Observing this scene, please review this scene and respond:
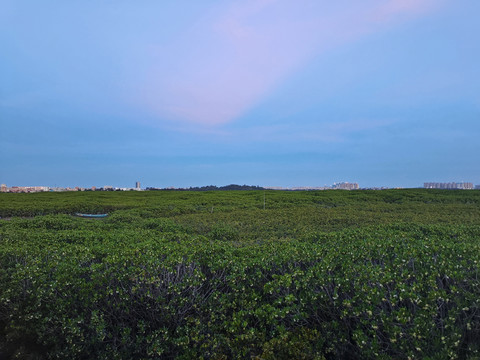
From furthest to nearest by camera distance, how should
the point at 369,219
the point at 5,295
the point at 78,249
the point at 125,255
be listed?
the point at 369,219
the point at 78,249
the point at 125,255
the point at 5,295

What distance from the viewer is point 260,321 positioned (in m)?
2.96

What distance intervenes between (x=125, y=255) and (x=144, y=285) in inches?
25.8

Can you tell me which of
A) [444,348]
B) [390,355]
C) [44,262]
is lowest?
[390,355]

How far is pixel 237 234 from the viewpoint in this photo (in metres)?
8.32

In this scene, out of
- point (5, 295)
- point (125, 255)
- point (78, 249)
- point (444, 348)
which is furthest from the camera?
point (78, 249)

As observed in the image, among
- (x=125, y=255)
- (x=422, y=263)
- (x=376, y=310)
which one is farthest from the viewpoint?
(x=125, y=255)

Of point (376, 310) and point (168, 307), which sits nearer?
point (376, 310)

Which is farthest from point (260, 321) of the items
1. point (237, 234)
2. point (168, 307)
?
point (237, 234)

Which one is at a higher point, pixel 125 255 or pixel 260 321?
pixel 125 255

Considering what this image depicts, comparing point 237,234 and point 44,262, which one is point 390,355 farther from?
point 237,234

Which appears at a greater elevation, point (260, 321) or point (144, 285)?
point (144, 285)

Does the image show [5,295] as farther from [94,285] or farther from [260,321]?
[260,321]

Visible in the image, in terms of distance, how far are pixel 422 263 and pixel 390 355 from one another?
3.86 ft

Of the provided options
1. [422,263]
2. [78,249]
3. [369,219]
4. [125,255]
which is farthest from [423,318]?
[369,219]
